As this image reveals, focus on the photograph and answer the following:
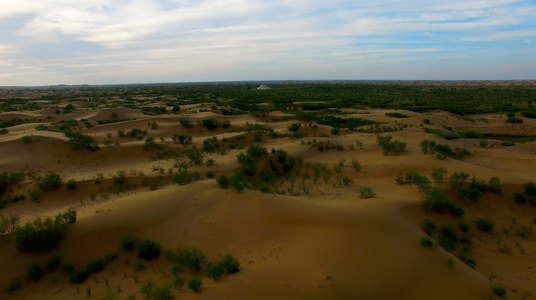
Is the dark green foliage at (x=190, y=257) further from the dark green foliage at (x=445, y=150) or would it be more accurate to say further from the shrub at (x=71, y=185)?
the dark green foliage at (x=445, y=150)

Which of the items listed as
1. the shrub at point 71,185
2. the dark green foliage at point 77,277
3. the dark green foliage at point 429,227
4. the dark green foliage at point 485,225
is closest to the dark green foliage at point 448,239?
the dark green foliage at point 429,227

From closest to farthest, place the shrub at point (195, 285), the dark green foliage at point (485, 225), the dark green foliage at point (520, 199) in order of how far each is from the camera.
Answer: the shrub at point (195, 285), the dark green foliage at point (485, 225), the dark green foliage at point (520, 199)

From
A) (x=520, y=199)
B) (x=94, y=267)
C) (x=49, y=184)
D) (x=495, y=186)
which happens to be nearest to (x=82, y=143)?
(x=49, y=184)

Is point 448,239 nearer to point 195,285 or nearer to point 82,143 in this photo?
point 195,285

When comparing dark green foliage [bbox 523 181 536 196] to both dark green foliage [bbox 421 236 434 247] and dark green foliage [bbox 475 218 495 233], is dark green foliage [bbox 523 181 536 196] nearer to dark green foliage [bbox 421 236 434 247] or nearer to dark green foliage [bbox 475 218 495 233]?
dark green foliage [bbox 475 218 495 233]

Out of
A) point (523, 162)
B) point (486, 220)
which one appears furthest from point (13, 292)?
point (523, 162)

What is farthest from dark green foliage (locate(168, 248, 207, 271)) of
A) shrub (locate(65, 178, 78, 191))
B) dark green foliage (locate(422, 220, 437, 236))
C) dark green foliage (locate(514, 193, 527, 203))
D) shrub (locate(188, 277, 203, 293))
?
dark green foliage (locate(514, 193, 527, 203))

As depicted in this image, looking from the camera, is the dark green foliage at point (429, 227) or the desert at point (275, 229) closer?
the desert at point (275, 229)
